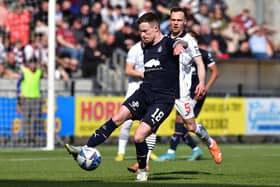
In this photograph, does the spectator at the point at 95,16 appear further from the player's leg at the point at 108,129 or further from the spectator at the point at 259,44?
the player's leg at the point at 108,129

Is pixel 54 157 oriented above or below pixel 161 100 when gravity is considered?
below

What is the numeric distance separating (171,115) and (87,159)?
13.9m

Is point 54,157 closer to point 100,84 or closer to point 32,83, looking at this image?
point 32,83

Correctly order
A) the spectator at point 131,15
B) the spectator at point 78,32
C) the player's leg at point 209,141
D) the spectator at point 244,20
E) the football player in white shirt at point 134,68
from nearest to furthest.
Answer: the player's leg at point 209,141 < the football player in white shirt at point 134,68 < the spectator at point 78,32 < the spectator at point 131,15 < the spectator at point 244,20

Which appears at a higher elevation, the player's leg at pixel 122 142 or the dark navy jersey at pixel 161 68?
the dark navy jersey at pixel 161 68

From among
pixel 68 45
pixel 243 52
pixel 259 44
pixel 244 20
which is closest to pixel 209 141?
pixel 68 45

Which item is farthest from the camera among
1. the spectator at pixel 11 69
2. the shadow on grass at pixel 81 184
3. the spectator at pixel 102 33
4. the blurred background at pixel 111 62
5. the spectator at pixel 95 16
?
the spectator at pixel 95 16

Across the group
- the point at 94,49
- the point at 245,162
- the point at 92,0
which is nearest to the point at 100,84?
the point at 94,49

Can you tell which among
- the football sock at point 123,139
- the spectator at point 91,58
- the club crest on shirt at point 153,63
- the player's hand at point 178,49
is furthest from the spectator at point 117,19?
the player's hand at point 178,49

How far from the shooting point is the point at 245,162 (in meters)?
16.5

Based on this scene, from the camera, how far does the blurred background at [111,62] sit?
23938 mm

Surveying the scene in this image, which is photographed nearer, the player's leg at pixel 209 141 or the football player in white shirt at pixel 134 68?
the player's leg at pixel 209 141

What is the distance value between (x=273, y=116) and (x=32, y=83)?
7477 millimetres

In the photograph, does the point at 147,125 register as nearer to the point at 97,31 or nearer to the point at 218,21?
the point at 97,31
